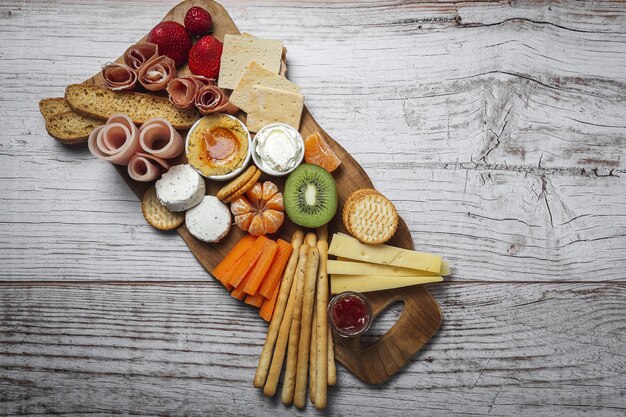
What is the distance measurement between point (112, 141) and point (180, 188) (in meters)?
0.36

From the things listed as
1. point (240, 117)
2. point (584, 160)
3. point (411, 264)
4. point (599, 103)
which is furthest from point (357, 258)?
point (599, 103)

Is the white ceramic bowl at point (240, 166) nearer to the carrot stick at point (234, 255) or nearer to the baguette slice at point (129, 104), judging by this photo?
the baguette slice at point (129, 104)

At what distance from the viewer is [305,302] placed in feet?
7.25

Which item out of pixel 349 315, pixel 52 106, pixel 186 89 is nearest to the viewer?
pixel 349 315

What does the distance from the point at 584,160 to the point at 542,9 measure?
2.49 feet

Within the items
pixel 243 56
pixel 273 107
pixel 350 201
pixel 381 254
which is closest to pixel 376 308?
pixel 381 254

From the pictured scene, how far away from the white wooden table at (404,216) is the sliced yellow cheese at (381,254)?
191 millimetres

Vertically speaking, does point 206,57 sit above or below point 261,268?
above

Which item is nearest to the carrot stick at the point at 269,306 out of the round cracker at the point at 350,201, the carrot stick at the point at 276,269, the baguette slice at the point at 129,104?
the carrot stick at the point at 276,269

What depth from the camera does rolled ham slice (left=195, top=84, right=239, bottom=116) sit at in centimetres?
225

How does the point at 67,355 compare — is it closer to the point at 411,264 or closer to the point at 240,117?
the point at 240,117

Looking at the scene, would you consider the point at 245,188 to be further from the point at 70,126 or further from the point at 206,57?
the point at 70,126

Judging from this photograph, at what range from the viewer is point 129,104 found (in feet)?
7.65

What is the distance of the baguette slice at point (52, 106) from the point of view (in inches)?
93.9
